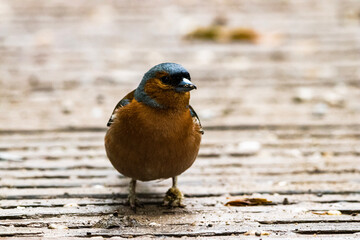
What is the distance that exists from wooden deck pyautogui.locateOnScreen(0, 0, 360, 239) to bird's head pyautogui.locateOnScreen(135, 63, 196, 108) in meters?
0.69

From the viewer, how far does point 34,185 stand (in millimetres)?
4402

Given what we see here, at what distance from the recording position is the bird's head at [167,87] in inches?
151

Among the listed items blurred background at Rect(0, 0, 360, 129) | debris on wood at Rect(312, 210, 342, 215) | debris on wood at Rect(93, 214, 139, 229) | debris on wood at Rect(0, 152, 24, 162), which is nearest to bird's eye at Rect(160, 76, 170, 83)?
debris on wood at Rect(93, 214, 139, 229)

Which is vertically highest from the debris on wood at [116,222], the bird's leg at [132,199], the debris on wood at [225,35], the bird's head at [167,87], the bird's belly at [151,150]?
the debris on wood at [225,35]

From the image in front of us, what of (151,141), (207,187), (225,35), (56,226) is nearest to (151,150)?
(151,141)

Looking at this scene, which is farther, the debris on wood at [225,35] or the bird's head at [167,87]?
the debris on wood at [225,35]

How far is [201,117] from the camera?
5.99 metres

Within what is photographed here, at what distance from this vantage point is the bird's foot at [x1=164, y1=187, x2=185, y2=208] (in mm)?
4090

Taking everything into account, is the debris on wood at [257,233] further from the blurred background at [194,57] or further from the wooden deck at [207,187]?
the blurred background at [194,57]

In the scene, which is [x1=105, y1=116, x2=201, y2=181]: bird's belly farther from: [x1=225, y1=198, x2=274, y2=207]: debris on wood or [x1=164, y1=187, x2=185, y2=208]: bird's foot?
[x1=225, y1=198, x2=274, y2=207]: debris on wood

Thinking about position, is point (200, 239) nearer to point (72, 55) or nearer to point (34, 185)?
point (34, 185)

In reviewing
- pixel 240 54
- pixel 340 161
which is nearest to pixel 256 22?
pixel 240 54

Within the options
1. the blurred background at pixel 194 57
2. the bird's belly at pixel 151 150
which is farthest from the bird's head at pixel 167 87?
the blurred background at pixel 194 57

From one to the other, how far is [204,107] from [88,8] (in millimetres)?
4477
